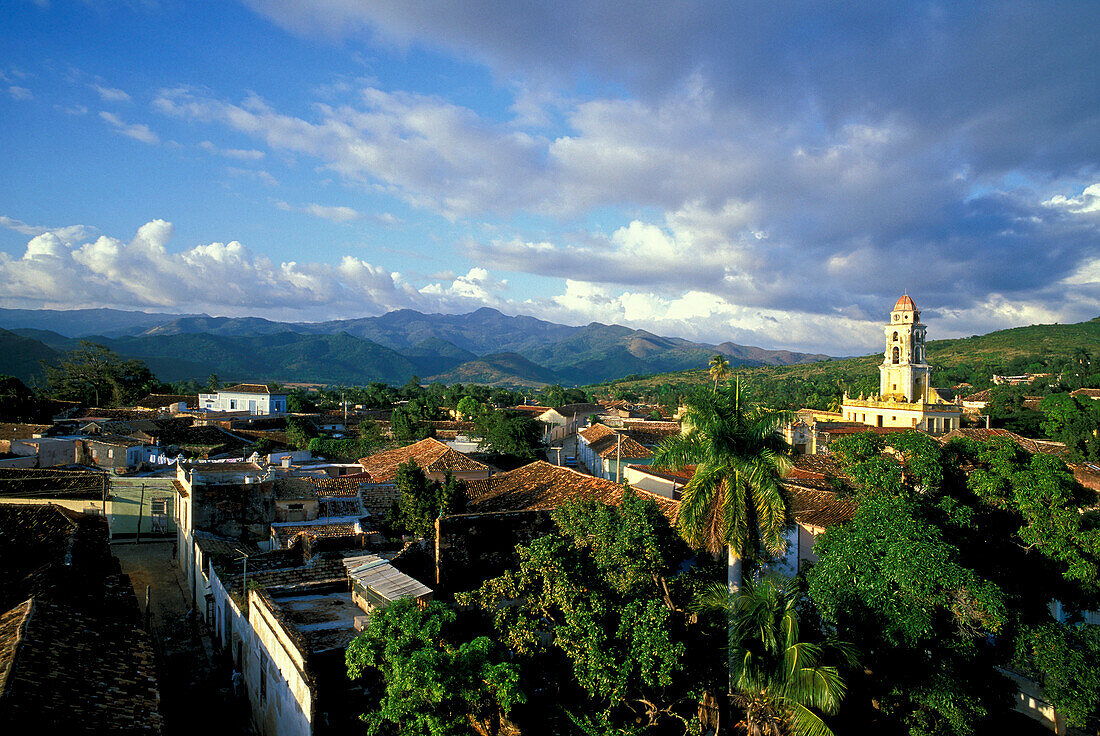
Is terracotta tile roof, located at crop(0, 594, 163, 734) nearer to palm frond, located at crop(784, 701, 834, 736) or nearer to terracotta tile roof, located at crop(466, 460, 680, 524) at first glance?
terracotta tile roof, located at crop(466, 460, 680, 524)

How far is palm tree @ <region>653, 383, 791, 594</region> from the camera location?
10727mm

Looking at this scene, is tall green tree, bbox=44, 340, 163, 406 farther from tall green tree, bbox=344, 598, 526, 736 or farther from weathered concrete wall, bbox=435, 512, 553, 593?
tall green tree, bbox=344, 598, 526, 736

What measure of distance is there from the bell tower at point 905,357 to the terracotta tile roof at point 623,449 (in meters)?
22.9

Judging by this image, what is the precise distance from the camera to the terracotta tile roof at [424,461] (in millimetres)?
27797

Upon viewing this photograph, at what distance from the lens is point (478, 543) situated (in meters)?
13.8

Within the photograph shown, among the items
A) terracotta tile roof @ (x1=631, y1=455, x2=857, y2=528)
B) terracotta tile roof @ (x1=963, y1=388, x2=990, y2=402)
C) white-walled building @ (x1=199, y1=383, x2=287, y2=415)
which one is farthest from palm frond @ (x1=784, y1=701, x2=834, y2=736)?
terracotta tile roof @ (x1=963, y1=388, x2=990, y2=402)

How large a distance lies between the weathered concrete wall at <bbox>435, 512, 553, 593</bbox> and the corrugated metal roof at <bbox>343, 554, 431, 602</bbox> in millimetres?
1374

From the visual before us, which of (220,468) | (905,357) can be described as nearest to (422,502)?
(220,468)

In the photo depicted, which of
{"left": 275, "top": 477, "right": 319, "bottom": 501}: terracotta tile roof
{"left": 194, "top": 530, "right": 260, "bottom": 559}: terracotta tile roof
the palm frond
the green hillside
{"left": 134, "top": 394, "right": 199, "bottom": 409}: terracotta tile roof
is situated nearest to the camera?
the palm frond

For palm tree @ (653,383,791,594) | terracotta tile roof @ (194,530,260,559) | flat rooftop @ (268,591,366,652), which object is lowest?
terracotta tile roof @ (194,530,260,559)

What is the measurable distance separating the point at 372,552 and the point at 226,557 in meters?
3.70

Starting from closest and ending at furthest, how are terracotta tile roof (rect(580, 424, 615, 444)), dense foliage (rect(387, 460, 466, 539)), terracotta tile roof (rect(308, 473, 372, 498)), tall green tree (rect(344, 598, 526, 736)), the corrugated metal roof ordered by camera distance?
tall green tree (rect(344, 598, 526, 736))
the corrugated metal roof
dense foliage (rect(387, 460, 466, 539))
terracotta tile roof (rect(308, 473, 372, 498))
terracotta tile roof (rect(580, 424, 615, 444))

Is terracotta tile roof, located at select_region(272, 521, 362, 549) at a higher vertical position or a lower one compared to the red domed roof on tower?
lower

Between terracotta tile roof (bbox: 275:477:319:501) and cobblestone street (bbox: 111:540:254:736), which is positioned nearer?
cobblestone street (bbox: 111:540:254:736)
